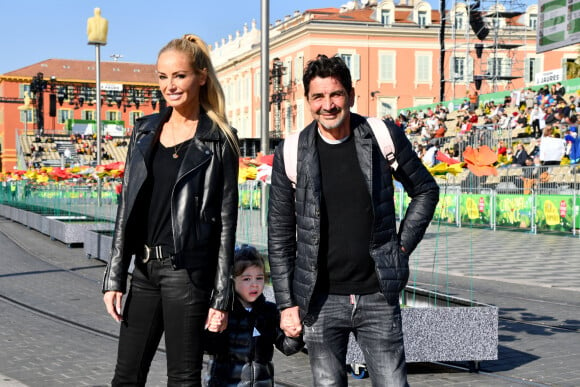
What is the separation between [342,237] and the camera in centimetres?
337

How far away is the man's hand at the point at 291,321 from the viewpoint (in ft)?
11.4

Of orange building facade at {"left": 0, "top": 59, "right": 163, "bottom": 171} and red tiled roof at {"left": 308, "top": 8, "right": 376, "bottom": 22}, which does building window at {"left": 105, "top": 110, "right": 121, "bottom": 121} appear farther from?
red tiled roof at {"left": 308, "top": 8, "right": 376, "bottom": 22}

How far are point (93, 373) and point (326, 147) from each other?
3826 millimetres

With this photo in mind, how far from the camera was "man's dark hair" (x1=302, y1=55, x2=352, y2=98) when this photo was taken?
3398 mm

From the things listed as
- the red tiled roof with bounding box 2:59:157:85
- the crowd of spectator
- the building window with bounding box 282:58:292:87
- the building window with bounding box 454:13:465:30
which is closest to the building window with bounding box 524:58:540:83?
the building window with bounding box 454:13:465:30

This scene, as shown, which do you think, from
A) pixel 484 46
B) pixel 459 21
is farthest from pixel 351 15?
pixel 484 46

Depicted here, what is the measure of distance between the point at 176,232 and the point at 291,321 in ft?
1.96

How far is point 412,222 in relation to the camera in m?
3.48

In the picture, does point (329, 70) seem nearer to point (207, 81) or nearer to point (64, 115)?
point (207, 81)

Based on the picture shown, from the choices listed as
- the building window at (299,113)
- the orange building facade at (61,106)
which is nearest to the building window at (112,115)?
the orange building facade at (61,106)

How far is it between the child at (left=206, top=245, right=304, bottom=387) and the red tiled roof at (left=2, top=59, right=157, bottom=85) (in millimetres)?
108624

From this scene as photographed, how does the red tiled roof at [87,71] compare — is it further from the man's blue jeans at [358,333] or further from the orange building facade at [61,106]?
the man's blue jeans at [358,333]

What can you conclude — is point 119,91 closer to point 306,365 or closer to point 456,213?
point 456,213

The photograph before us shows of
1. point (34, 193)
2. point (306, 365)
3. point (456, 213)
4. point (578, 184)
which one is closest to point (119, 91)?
point (34, 193)
